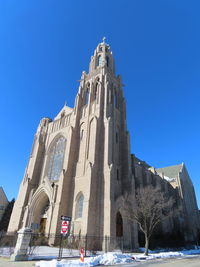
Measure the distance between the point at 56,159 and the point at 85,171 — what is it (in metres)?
8.52

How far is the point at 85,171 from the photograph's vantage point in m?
24.2

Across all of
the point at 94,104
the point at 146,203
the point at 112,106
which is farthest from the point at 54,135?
the point at 146,203

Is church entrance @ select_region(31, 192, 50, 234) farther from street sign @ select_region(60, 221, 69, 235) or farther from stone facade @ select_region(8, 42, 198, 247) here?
street sign @ select_region(60, 221, 69, 235)

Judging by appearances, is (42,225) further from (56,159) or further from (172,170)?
(172,170)

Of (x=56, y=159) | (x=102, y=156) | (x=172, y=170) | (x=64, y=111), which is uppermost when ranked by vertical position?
(x=64, y=111)

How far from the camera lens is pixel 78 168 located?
2550 centimetres

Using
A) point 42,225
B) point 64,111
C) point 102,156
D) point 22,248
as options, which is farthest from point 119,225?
point 64,111

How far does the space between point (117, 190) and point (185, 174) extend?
34.2 m

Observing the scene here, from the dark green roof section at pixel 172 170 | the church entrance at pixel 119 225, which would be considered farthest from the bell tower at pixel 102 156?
the dark green roof section at pixel 172 170

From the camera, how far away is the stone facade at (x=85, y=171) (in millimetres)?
21094

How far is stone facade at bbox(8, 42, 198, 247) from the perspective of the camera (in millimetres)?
21094

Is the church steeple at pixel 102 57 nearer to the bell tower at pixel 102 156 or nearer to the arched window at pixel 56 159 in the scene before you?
the bell tower at pixel 102 156

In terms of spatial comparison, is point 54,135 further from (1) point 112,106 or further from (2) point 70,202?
(2) point 70,202

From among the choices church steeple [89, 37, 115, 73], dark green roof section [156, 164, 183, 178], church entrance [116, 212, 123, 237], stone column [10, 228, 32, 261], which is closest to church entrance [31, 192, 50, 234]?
church entrance [116, 212, 123, 237]
